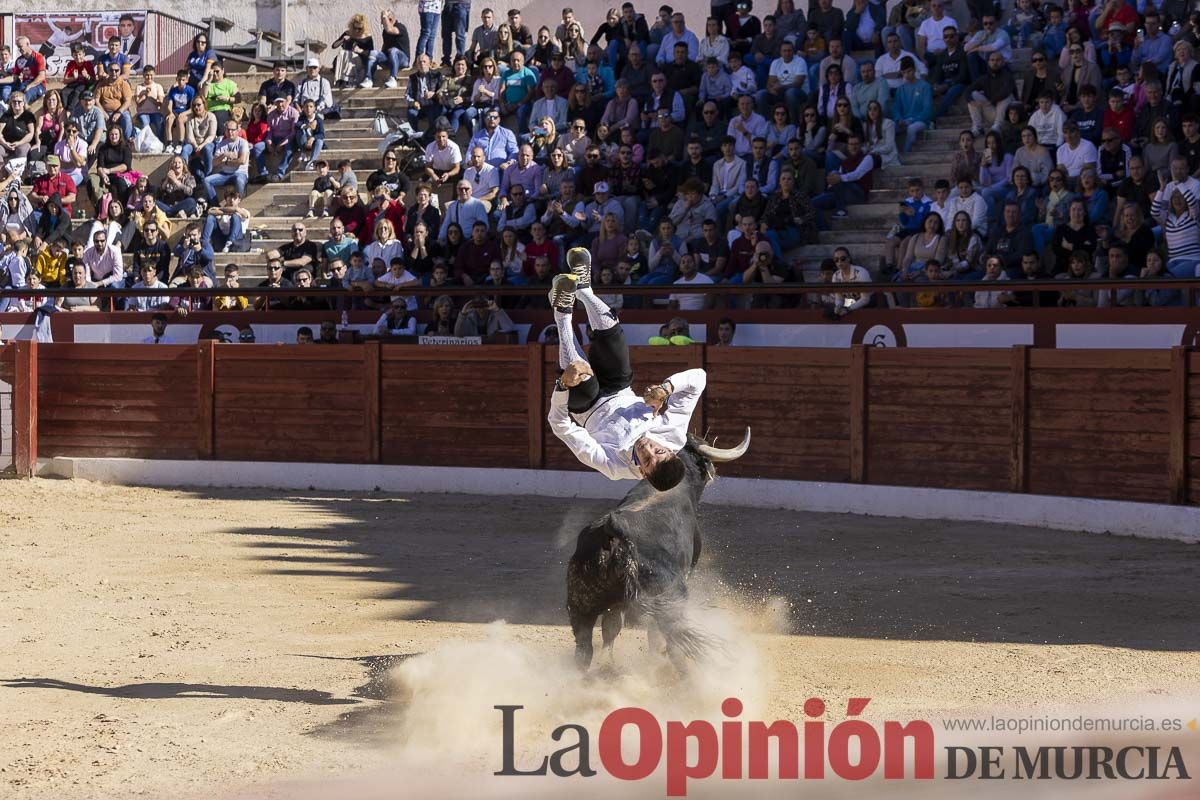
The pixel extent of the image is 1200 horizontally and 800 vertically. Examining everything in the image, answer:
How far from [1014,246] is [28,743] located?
888 cm

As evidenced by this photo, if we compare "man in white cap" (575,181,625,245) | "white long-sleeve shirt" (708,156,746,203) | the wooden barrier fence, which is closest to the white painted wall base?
the wooden barrier fence

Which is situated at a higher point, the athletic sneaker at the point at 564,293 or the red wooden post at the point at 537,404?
the athletic sneaker at the point at 564,293

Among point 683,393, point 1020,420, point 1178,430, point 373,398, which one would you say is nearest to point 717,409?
point 1020,420

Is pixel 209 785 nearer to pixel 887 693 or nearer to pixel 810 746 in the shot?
pixel 810 746

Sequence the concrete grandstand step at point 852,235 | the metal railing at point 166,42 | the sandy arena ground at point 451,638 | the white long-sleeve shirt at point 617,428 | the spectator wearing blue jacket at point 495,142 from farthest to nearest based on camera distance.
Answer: the metal railing at point 166,42, the spectator wearing blue jacket at point 495,142, the concrete grandstand step at point 852,235, the white long-sleeve shirt at point 617,428, the sandy arena ground at point 451,638

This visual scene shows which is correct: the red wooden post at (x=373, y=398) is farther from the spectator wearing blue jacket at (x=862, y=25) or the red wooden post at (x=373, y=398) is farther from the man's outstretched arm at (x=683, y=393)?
the man's outstretched arm at (x=683, y=393)

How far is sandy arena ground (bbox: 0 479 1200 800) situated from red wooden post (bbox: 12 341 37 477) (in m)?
3.36

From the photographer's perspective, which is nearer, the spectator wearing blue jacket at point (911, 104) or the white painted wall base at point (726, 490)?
the white painted wall base at point (726, 490)

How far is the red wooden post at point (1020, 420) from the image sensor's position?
36.8ft

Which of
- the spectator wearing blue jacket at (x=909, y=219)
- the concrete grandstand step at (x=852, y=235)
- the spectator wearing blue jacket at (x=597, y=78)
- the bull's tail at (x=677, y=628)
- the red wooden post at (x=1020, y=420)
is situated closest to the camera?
the bull's tail at (x=677, y=628)

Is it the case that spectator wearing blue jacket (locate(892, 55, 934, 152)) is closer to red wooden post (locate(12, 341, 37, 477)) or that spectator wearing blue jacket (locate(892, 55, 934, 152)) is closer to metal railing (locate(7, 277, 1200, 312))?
metal railing (locate(7, 277, 1200, 312))

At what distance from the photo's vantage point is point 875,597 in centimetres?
834

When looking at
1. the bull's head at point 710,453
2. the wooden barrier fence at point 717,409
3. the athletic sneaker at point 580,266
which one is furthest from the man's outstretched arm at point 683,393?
the wooden barrier fence at point 717,409

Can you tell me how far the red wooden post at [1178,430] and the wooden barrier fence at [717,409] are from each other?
0.4 inches
